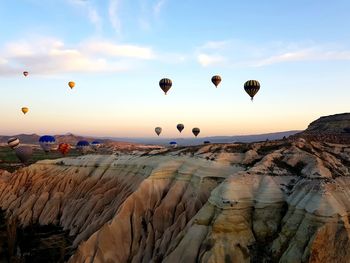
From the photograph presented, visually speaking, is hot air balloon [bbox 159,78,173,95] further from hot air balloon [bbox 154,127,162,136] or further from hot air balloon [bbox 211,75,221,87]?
hot air balloon [bbox 154,127,162,136]

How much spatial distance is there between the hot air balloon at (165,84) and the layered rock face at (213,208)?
29.5m

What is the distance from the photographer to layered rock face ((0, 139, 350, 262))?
76.0 feet

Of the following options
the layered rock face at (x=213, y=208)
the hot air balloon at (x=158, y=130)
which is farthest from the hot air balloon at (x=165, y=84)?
the hot air balloon at (x=158, y=130)

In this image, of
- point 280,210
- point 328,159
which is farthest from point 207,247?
point 328,159

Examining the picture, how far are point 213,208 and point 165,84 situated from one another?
51.2 meters

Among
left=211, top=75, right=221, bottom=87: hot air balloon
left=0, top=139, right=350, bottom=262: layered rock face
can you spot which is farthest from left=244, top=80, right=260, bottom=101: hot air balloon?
left=0, top=139, right=350, bottom=262: layered rock face

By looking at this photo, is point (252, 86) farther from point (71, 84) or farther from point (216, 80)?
point (71, 84)

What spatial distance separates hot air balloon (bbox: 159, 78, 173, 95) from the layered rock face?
29.5 meters

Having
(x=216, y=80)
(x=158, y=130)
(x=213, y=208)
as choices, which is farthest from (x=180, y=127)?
(x=213, y=208)

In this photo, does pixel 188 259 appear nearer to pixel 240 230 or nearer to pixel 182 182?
pixel 240 230

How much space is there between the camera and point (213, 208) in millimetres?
26422

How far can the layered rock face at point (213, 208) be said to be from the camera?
23.2 meters

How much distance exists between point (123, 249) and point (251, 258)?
1122 cm

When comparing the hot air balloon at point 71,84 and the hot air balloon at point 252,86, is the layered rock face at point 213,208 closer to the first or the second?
the hot air balloon at point 252,86
